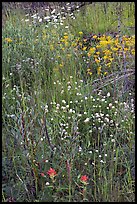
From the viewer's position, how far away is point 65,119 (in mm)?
2748

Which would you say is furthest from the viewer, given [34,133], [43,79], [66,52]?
[66,52]

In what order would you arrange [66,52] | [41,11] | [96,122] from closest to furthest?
[96,122] < [66,52] < [41,11]

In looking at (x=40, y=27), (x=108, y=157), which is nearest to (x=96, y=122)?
(x=108, y=157)

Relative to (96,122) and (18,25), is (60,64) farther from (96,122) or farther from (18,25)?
(18,25)

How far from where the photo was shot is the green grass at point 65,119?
203 cm

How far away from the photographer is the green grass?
2027mm

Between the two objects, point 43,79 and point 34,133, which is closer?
point 34,133

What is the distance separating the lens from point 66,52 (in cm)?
390

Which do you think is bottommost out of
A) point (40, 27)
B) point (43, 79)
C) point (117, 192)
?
point (117, 192)

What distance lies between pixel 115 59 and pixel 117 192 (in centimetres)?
224

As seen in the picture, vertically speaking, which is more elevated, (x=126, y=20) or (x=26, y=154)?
(x=126, y=20)

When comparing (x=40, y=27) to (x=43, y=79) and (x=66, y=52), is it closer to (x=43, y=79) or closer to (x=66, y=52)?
(x=66, y=52)

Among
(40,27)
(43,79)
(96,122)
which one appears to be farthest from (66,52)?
(96,122)

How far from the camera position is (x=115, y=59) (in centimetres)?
391
